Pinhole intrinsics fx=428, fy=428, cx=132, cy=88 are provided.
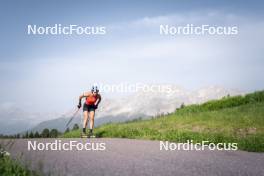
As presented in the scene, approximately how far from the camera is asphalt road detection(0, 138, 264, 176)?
7.86 metres

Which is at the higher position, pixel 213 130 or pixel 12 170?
pixel 213 130

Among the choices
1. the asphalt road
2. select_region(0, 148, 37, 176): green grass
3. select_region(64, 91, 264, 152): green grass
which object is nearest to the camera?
select_region(0, 148, 37, 176): green grass

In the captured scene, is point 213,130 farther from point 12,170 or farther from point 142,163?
point 12,170

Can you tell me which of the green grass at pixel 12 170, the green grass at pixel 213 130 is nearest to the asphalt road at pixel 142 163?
the green grass at pixel 12 170

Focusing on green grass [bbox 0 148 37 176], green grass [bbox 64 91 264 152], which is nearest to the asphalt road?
green grass [bbox 0 148 37 176]

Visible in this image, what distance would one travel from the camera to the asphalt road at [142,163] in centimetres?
786

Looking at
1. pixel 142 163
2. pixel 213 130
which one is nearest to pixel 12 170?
pixel 142 163

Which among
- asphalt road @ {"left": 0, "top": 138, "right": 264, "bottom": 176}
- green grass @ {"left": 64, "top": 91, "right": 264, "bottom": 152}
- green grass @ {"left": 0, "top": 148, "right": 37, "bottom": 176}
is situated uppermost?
green grass @ {"left": 64, "top": 91, "right": 264, "bottom": 152}

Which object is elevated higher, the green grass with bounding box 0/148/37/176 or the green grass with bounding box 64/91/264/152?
the green grass with bounding box 64/91/264/152

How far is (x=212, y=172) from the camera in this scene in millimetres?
8023

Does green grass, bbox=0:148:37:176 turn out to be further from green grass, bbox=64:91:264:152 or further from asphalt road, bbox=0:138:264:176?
green grass, bbox=64:91:264:152

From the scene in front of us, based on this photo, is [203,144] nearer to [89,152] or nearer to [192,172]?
[89,152]

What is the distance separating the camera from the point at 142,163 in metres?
9.00

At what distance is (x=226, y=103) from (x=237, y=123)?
398 inches
